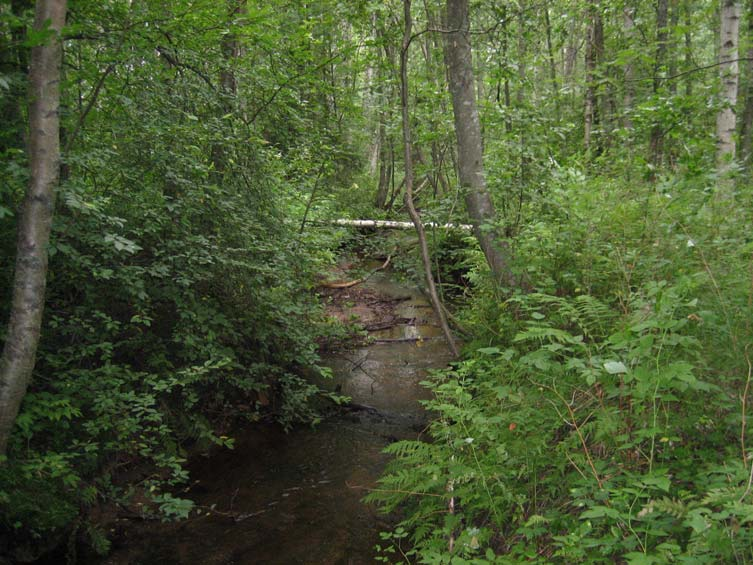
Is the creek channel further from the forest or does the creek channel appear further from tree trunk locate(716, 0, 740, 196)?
tree trunk locate(716, 0, 740, 196)

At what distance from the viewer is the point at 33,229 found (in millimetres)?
3385

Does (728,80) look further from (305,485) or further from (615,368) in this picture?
(305,485)

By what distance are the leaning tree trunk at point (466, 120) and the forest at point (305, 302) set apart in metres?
0.04

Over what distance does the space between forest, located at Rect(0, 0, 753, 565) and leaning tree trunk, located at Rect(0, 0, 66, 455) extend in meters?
0.01

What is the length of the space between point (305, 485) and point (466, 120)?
4.93 meters

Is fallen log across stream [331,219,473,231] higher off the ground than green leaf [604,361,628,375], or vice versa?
fallen log across stream [331,219,473,231]

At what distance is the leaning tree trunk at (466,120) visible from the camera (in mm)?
6598

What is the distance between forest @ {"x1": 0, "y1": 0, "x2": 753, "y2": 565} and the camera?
9.27 feet

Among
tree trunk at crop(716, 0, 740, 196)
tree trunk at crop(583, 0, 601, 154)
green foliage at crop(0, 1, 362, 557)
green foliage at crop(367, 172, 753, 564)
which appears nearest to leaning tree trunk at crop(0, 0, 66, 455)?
green foliage at crop(0, 1, 362, 557)

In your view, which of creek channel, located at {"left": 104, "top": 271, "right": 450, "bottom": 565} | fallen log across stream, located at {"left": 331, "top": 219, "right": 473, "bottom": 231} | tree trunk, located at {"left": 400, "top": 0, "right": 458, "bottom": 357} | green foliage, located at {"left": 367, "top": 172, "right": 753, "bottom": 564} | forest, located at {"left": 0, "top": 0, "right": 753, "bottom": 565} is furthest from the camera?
fallen log across stream, located at {"left": 331, "top": 219, "right": 473, "bottom": 231}

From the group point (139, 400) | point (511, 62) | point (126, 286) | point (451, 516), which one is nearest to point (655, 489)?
point (451, 516)

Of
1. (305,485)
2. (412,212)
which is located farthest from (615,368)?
(412,212)

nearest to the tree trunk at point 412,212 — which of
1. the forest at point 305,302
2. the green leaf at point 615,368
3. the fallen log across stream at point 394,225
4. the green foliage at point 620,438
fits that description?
the forest at point 305,302

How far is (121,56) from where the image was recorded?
13.3 feet
